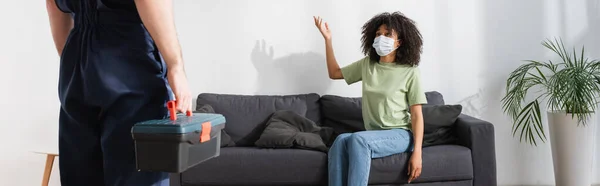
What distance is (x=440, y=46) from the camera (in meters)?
3.62

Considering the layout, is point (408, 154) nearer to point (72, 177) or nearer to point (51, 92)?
point (72, 177)

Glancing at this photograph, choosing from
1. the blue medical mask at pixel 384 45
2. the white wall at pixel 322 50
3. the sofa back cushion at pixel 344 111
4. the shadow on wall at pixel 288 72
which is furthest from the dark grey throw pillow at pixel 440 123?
the shadow on wall at pixel 288 72

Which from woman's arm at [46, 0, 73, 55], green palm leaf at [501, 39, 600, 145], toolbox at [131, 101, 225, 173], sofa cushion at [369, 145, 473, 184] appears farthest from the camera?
green palm leaf at [501, 39, 600, 145]

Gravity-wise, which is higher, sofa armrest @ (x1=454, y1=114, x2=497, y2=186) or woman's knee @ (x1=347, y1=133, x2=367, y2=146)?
woman's knee @ (x1=347, y1=133, x2=367, y2=146)

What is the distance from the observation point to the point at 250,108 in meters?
3.34

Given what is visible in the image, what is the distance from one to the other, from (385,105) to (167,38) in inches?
75.5

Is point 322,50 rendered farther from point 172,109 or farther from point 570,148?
point 172,109

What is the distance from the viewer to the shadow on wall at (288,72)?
360 cm

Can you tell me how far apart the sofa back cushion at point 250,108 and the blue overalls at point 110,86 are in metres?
2.17

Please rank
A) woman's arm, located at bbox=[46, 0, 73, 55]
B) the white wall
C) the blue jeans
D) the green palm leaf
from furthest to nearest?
the white wall, the green palm leaf, the blue jeans, woman's arm, located at bbox=[46, 0, 73, 55]

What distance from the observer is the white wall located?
354 centimetres

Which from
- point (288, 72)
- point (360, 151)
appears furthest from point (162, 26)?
point (288, 72)

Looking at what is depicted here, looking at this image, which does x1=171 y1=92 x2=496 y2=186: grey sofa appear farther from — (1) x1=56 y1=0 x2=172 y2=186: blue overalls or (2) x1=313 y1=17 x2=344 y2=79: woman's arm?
(1) x1=56 y1=0 x2=172 y2=186: blue overalls

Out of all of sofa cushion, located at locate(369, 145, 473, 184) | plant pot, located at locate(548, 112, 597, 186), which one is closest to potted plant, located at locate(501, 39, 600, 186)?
plant pot, located at locate(548, 112, 597, 186)
